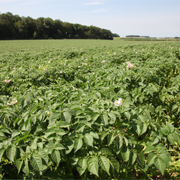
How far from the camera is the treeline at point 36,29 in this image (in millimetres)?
47719

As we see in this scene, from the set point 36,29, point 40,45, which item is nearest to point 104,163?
point 40,45

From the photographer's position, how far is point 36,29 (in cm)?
5347

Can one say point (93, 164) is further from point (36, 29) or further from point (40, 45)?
point (36, 29)

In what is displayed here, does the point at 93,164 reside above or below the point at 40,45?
below

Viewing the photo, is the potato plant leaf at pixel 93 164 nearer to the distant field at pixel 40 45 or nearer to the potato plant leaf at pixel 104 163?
the potato plant leaf at pixel 104 163

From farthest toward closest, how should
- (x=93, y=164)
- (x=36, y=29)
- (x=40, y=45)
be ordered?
(x=36, y=29)
(x=40, y=45)
(x=93, y=164)

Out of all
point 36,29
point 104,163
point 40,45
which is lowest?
point 104,163

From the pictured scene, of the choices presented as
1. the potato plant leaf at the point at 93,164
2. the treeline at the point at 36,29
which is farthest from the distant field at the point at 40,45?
the treeline at the point at 36,29

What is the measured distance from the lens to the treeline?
47.7 meters

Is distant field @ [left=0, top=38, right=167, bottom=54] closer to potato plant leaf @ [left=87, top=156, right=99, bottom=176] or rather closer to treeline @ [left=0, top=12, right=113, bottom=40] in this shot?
potato plant leaf @ [left=87, top=156, right=99, bottom=176]

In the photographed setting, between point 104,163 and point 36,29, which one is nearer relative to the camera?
point 104,163

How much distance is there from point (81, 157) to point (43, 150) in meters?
0.33

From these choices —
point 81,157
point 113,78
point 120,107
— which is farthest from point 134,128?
point 113,78

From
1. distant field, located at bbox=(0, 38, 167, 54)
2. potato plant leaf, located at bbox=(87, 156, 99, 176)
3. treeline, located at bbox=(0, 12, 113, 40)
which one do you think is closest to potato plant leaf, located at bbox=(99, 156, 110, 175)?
potato plant leaf, located at bbox=(87, 156, 99, 176)
